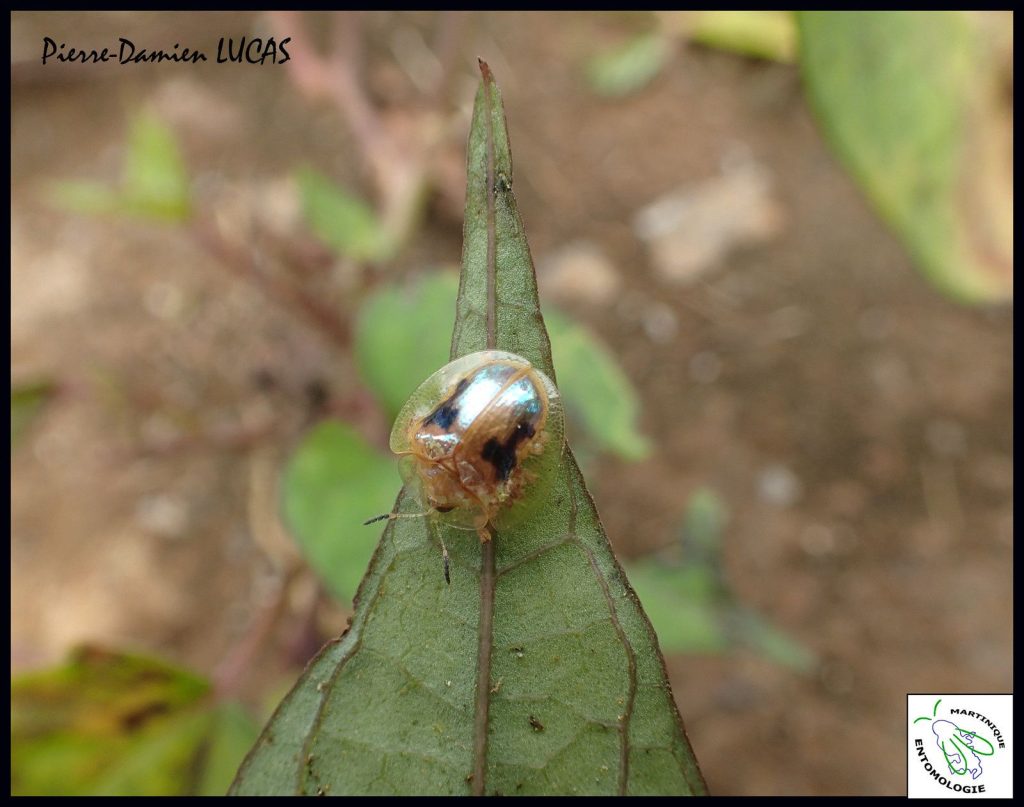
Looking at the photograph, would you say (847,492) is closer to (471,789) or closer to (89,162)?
(471,789)

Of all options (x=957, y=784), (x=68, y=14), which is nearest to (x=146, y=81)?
(x=68, y=14)

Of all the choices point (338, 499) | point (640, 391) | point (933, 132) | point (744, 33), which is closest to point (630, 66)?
point (744, 33)

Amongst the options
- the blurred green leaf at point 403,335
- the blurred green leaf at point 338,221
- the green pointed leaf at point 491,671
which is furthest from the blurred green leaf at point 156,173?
the green pointed leaf at point 491,671

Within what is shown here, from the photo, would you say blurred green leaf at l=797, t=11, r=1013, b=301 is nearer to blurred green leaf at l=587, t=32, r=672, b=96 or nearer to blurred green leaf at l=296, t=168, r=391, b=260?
blurred green leaf at l=296, t=168, r=391, b=260

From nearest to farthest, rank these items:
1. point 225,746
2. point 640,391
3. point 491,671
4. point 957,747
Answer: point 491,671
point 957,747
point 225,746
point 640,391

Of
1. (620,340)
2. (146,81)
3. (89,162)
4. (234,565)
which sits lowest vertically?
(234,565)

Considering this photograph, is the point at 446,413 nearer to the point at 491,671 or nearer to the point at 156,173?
the point at 491,671
